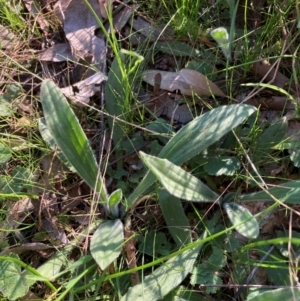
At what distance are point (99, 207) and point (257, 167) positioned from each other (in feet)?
1.46

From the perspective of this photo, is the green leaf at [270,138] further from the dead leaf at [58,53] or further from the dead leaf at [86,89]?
the dead leaf at [58,53]

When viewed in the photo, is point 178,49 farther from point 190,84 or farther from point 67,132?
point 67,132

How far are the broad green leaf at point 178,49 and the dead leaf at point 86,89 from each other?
0.65 ft

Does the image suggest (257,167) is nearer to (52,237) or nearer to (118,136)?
(118,136)

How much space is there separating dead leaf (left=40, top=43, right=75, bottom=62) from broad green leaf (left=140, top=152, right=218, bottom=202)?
0.56 meters

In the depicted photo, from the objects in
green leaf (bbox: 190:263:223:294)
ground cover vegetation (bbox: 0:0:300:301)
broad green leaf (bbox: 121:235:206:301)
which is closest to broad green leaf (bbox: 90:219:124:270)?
ground cover vegetation (bbox: 0:0:300:301)

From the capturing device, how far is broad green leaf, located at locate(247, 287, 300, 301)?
1.11 m

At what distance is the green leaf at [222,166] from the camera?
1271mm

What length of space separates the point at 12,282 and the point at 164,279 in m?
0.41

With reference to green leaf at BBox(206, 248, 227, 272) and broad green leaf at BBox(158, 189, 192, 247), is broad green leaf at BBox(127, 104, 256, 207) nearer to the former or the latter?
broad green leaf at BBox(158, 189, 192, 247)

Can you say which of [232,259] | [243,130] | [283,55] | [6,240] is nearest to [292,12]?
[283,55]

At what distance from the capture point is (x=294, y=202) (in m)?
1.18

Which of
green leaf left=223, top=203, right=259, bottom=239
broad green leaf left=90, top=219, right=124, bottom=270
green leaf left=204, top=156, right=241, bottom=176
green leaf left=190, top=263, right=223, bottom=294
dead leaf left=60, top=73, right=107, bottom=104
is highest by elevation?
dead leaf left=60, top=73, right=107, bottom=104

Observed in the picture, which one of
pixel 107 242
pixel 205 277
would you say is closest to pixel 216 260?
pixel 205 277
